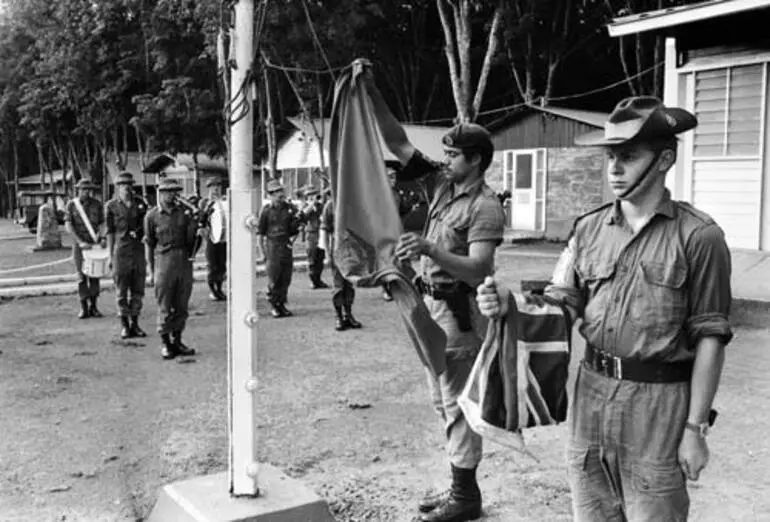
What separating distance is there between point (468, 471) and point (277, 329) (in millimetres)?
6522

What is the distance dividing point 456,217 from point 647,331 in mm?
1702

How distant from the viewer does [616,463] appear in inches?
113

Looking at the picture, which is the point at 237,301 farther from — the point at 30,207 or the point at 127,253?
the point at 30,207

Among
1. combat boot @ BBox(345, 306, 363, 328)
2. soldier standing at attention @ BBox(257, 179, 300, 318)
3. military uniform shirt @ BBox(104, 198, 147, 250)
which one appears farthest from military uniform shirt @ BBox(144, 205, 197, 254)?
soldier standing at attention @ BBox(257, 179, 300, 318)

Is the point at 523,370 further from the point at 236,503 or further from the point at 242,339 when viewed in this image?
the point at 236,503

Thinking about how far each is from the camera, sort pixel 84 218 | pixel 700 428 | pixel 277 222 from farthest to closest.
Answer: pixel 277 222, pixel 84 218, pixel 700 428

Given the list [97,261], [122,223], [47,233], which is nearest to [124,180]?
[122,223]

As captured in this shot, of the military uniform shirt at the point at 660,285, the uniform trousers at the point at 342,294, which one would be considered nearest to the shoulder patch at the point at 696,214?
the military uniform shirt at the point at 660,285

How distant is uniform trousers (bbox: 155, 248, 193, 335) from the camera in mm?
8742

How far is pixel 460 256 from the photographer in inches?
162

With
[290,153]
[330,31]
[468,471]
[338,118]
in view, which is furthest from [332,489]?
[290,153]

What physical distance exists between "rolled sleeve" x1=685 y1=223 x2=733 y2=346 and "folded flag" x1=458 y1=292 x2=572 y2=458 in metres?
0.48

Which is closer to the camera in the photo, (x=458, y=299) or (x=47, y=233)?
(x=458, y=299)

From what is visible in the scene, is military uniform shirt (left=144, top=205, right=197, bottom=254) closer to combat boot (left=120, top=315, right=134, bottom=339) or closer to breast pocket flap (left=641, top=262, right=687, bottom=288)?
combat boot (left=120, top=315, right=134, bottom=339)
